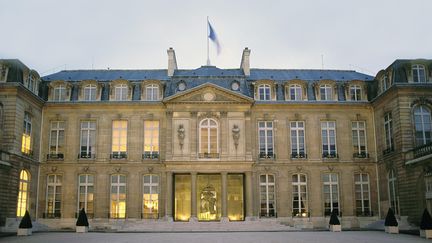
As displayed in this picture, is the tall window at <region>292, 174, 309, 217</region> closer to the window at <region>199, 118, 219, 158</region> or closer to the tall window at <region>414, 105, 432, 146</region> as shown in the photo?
the window at <region>199, 118, 219, 158</region>

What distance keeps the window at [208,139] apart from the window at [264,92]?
12.5 ft

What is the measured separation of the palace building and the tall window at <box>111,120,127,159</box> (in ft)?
0.25

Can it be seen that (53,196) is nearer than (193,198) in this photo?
No

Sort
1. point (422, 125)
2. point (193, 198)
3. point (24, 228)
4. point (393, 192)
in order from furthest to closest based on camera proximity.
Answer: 1. point (193, 198)
2. point (393, 192)
3. point (422, 125)
4. point (24, 228)

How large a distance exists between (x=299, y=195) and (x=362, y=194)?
423cm

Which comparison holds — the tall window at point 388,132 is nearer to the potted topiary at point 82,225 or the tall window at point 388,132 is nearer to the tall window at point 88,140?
the potted topiary at point 82,225

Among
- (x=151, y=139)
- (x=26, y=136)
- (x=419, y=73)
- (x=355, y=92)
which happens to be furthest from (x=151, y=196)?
(x=419, y=73)

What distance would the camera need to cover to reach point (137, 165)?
3275 centimetres

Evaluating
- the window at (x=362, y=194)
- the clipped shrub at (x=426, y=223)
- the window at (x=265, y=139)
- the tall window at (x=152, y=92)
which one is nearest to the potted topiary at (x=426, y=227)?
the clipped shrub at (x=426, y=223)

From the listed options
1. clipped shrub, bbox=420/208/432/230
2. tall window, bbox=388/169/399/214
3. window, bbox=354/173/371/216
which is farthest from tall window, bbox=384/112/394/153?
clipped shrub, bbox=420/208/432/230

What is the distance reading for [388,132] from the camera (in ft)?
102

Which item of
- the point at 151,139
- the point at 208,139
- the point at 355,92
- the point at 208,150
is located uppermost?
the point at 355,92

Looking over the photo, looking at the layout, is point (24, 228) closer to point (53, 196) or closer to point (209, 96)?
point (53, 196)

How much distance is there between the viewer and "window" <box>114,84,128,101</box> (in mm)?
33719
